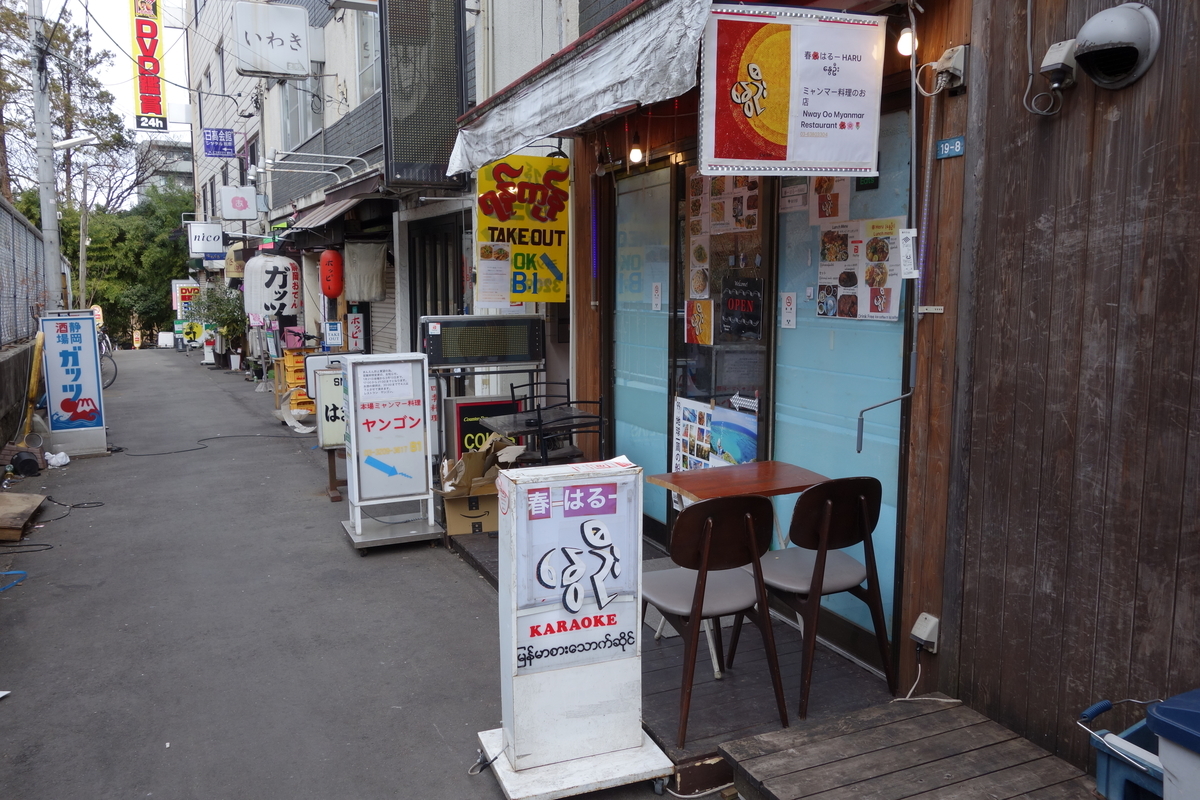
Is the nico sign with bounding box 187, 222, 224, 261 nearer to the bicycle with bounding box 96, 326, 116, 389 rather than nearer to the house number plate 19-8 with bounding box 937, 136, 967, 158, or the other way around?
the bicycle with bounding box 96, 326, 116, 389

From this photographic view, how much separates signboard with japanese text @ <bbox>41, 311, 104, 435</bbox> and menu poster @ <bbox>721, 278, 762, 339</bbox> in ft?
28.8

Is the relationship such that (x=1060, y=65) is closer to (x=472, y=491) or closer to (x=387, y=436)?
(x=472, y=491)

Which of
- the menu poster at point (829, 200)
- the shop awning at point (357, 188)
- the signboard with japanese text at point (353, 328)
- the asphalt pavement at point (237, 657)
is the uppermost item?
the shop awning at point (357, 188)

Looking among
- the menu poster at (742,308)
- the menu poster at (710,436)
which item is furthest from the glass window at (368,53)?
the menu poster at (742,308)

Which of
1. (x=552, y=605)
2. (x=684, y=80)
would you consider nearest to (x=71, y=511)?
(x=552, y=605)

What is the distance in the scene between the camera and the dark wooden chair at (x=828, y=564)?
3.91 m

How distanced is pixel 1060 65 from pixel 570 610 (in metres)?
2.82

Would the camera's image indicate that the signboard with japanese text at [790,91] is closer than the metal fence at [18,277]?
Yes

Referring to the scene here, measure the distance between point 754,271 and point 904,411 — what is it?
154 cm

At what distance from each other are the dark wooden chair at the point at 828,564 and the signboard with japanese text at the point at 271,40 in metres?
12.4

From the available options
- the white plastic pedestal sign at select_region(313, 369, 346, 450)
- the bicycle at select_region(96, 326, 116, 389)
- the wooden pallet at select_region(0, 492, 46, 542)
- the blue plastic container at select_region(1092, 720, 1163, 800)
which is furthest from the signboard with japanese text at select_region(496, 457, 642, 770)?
the bicycle at select_region(96, 326, 116, 389)

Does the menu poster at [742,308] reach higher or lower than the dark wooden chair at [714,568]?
higher

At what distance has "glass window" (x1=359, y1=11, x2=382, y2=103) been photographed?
1308cm

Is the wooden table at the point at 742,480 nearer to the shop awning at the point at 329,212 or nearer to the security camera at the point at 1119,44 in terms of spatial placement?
the security camera at the point at 1119,44
